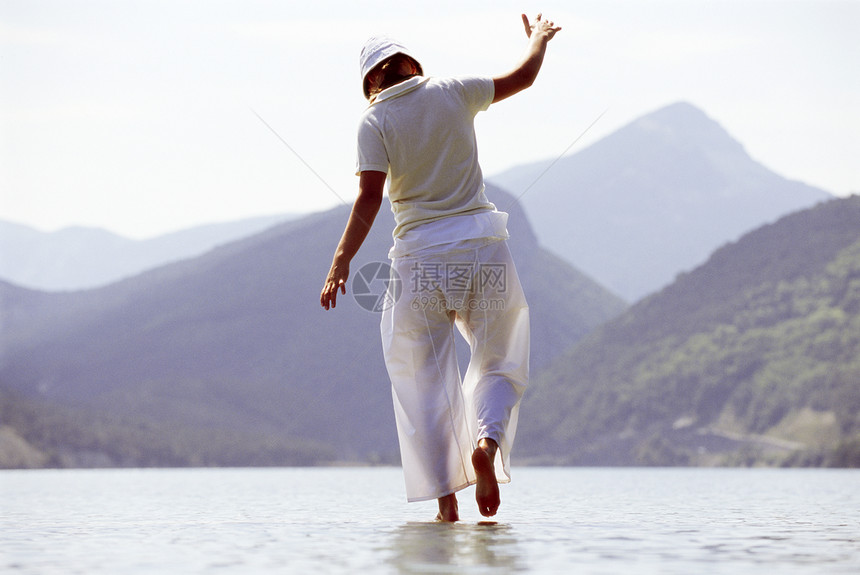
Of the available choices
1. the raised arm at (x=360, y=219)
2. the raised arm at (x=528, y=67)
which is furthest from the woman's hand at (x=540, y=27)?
the raised arm at (x=360, y=219)

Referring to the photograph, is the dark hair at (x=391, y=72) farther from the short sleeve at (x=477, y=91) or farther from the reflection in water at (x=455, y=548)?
the reflection in water at (x=455, y=548)

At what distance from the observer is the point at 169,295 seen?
9169 centimetres

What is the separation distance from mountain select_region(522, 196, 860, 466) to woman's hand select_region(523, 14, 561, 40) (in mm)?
41741

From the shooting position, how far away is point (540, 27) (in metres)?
6.25

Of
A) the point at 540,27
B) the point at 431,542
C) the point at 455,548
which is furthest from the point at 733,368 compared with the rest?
the point at 455,548

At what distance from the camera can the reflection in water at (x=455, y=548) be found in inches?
147

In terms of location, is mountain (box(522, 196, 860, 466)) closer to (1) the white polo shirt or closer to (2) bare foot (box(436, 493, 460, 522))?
(2) bare foot (box(436, 493, 460, 522))

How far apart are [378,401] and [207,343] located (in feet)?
42.8

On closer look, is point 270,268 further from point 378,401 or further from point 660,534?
point 660,534

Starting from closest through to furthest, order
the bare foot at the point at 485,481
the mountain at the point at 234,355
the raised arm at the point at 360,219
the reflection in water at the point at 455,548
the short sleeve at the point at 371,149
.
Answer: the reflection in water at the point at 455,548 < the bare foot at the point at 485,481 < the raised arm at the point at 360,219 < the short sleeve at the point at 371,149 < the mountain at the point at 234,355

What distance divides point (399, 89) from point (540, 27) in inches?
39.7

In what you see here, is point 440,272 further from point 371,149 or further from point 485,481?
point 485,481

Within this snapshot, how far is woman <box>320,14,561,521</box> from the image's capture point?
18.6 ft

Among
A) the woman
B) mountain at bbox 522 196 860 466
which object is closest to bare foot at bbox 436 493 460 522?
the woman
